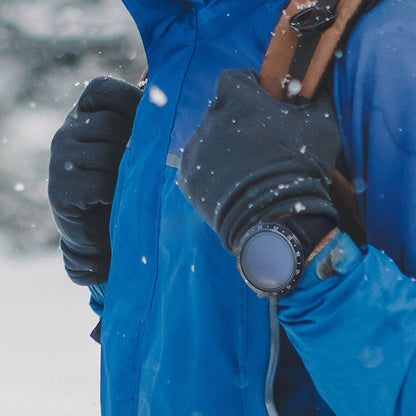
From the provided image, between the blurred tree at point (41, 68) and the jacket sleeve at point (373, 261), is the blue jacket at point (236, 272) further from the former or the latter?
the blurred tree at point (41, 68)

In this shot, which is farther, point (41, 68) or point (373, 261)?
point (41, 68)

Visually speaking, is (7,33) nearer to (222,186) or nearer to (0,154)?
(0,154)

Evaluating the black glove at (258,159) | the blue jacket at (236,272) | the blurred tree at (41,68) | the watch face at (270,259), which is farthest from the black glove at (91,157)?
the blurred tree at (41,68)

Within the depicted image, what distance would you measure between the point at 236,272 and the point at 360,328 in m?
0.28

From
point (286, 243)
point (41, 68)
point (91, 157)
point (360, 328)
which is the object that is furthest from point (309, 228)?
point (41, 68)

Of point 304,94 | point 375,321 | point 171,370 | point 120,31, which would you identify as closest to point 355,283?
point 375,321

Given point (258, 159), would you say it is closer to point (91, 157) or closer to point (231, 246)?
point (231, 246)

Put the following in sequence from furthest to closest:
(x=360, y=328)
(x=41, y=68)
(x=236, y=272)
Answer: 1. (x=41, y=68)
2. (x=236, y=272)
3. (x=360, y=328)

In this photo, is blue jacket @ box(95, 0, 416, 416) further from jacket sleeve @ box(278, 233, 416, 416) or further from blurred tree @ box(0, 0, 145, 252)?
blurred tree @ box(0, 0, 145, 252)

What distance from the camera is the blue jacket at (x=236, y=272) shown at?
799 millimetres

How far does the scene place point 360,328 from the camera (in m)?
0.79

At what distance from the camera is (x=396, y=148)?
840mm

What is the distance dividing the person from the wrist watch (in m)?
0.02

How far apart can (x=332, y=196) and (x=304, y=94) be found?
0.58ft
